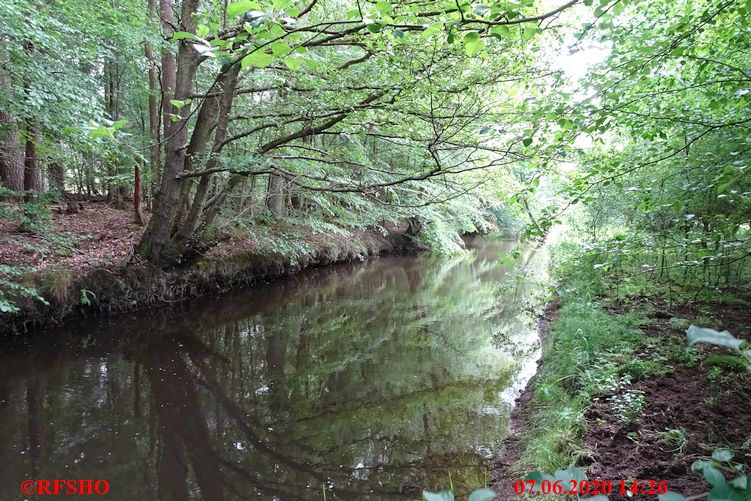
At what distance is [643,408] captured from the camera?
3.26 metres

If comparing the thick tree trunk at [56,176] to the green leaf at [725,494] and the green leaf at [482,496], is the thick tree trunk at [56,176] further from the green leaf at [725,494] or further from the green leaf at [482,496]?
the green leaf at [725,494]

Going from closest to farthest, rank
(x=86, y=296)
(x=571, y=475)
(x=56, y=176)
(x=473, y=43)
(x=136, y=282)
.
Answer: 1. (x=571, y=475)
2. (x=473, y=43)
3. (x=86, y=296)
4. (x=136, y=282)
5. (x=56, y=176)

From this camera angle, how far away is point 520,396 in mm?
5391

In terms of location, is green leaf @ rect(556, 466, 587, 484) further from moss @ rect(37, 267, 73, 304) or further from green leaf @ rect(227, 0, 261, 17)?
moss @ rect(37, 267, 73, 304)

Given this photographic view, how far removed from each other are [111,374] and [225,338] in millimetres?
2079

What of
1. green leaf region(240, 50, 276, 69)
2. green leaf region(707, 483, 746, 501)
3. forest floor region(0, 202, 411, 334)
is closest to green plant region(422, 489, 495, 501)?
green leaf region(707, 483, 746, 501)

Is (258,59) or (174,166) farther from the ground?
(174,166)

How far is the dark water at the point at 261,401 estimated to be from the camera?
149 inches

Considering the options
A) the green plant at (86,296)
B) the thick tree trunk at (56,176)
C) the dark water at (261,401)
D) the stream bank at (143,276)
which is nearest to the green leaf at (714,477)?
the dark water at (261,401)

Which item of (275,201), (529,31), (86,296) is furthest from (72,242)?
(529,31)

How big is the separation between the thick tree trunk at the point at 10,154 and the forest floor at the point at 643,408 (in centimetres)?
841

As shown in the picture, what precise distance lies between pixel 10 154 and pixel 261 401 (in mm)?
7453

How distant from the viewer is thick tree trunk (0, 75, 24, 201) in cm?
706

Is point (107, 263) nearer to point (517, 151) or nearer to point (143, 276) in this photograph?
point (143, 276)
